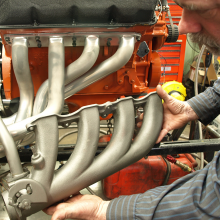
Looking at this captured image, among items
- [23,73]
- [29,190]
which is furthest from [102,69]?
[29,190]

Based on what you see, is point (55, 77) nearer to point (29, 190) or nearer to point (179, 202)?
point (29, 190)

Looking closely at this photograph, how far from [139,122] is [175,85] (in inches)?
52.3

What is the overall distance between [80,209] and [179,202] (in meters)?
0.29

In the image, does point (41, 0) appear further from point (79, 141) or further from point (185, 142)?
point (185, 142)

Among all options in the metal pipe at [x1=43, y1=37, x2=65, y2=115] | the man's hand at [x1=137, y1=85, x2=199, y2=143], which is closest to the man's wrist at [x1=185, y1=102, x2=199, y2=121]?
the man's hand at [x1=137, y1=85, x2=199, y2=143]

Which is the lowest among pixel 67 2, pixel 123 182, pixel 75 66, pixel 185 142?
pixel 123 182

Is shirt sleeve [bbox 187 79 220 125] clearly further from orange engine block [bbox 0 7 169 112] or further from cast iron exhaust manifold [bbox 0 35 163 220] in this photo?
orange engine block [bbox 0 7 169 112]

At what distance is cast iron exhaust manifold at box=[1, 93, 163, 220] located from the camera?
551 millimetres

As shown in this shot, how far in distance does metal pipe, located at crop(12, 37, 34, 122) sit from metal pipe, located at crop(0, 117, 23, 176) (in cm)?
16

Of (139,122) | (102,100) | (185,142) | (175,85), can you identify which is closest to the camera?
(139,122)

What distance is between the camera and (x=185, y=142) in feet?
3.44

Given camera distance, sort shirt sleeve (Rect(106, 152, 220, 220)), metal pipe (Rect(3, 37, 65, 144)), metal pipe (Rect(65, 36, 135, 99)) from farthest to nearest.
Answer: metal pipe (Rect(65, 36, 135, 99))
metal pipe (Rect(3, 37, 65, 144))
shirt sleeve (Rect(106, 152, 220, 220))

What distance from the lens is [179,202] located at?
0.54m

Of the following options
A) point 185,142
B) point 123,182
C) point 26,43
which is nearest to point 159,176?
point 123,182
